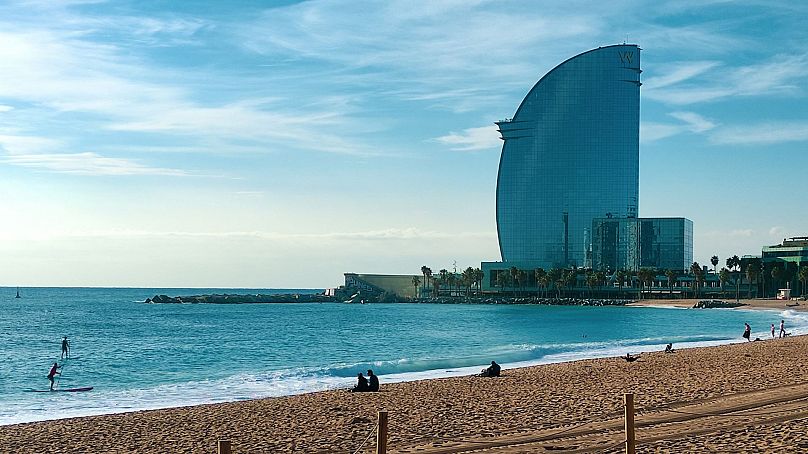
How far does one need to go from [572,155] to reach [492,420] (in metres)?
163

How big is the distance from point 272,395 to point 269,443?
10.4 meters

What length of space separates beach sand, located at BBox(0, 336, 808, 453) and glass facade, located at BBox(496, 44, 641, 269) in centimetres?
15156

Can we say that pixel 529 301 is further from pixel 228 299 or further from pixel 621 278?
pixel 228 299

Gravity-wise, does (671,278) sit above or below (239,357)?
above

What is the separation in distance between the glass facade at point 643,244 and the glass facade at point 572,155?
9.69 feet

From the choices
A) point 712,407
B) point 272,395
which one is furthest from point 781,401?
point 272,395

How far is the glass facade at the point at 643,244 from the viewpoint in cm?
17200

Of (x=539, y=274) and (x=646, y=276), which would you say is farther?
(x=539, y=274)

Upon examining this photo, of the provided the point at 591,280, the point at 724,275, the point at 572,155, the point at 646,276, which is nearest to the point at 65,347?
the point at 724,275

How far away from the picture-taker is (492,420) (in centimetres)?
1773

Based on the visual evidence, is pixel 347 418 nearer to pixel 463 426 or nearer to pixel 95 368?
pixel 463 426

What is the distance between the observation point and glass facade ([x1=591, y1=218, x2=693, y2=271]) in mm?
172000

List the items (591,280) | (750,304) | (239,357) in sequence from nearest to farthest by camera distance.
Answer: (239,357)
(750,304)
(591,280)

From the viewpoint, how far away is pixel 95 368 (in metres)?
39.2
